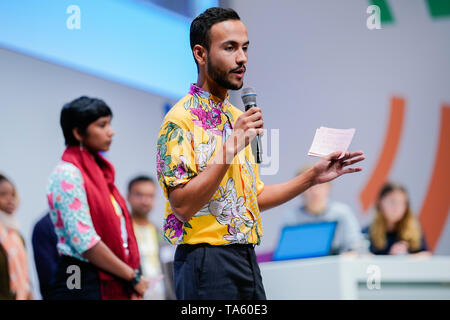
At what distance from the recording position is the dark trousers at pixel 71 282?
268cm

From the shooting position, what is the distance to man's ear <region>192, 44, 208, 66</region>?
202 cm

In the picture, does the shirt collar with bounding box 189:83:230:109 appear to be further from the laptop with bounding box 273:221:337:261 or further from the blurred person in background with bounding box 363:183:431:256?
the blurred person in background with bounding box 363:183:431:256

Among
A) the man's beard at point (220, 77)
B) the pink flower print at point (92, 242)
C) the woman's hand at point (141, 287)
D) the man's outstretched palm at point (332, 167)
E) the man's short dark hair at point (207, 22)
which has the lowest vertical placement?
the woman's hand at point (141, 287)

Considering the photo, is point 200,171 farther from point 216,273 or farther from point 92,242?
point 92,242

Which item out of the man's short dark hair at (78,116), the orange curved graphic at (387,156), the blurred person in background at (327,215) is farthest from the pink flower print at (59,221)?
the orange curved graphic at (387,156)

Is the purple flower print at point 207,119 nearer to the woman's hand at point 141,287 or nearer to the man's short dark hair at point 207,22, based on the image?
the man's short dark hair at point 207,22

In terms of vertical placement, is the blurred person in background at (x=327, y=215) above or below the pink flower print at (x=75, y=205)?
below

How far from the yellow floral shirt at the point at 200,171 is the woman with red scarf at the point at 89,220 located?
88cm

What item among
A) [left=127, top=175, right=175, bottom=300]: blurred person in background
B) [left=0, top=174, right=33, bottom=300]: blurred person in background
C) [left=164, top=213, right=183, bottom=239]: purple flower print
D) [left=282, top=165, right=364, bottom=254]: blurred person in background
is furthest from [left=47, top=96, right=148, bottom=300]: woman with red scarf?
[left=282, top=165, right=364, bottom=254]: blurred person in background

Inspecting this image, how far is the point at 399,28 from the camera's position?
5.76 m

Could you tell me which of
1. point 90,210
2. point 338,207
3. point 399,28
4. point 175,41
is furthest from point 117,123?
point 399,28

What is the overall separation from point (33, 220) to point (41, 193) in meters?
0.19

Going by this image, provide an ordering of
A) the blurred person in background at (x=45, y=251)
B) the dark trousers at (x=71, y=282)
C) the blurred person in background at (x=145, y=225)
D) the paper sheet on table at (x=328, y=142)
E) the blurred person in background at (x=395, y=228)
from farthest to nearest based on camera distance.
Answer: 1. the blurred person in background at (x=395, y=228)
2. the blurred person in background at (x=145, y=225)
3. the blurred person in background at (x=45, y=251)
4. the dark trousers at (x=71, y=282)
5. the paper sheet on table at (x=328, y=142)

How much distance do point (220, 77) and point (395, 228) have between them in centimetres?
330
